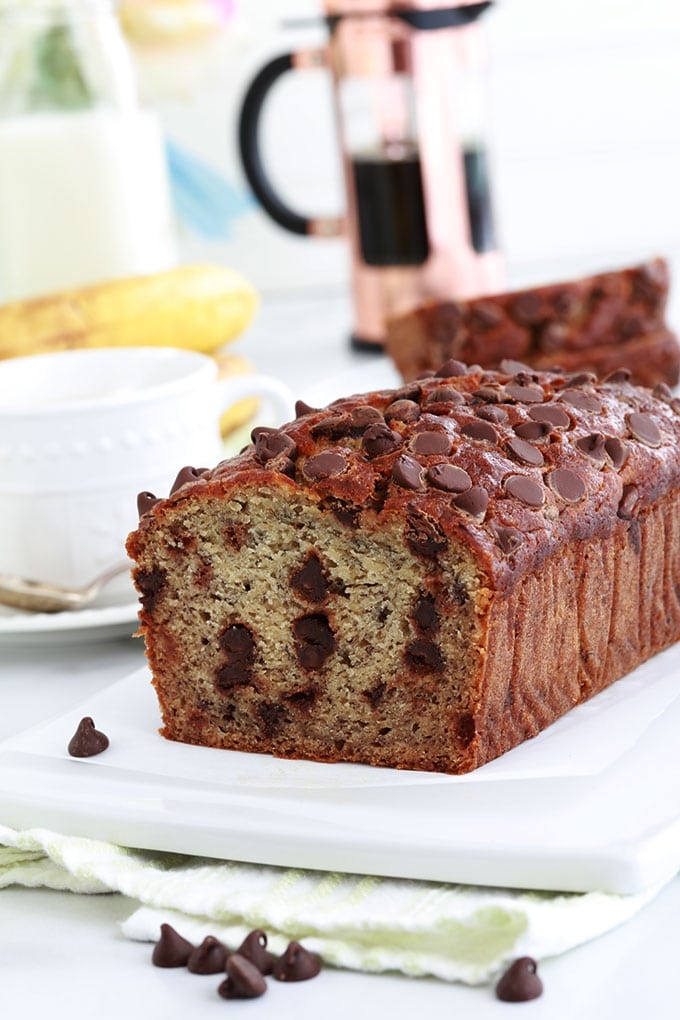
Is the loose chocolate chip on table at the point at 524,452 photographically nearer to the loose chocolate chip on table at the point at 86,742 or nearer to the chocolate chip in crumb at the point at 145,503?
the chocolate chip in crumb at the point at 145,503

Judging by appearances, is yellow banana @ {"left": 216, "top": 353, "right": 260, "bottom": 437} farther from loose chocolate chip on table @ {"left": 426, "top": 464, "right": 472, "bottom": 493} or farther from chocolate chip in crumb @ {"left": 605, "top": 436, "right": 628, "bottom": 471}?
loose chocolate chip on table @ {"left": 426, "top": 464, "right": 472, "bottom": 493}

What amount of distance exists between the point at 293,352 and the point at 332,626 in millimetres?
2451

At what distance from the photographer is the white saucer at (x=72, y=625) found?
1942 mm

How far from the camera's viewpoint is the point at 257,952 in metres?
1.28

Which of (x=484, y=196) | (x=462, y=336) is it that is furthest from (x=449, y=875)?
(x=484, y=196)

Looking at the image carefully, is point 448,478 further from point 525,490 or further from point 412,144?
point 412,144

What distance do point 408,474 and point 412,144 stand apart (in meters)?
2.20

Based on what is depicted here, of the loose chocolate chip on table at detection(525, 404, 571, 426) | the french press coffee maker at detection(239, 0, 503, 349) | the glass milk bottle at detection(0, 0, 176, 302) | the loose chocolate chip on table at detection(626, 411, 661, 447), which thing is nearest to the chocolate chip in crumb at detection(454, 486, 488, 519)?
the loose chocolate chip on table at detection(525, 404, 571, 426)

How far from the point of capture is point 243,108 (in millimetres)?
3793

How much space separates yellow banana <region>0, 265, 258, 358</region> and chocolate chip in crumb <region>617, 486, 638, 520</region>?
1.43m

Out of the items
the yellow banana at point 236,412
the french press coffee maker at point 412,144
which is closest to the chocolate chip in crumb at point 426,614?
the yellow banana at point 236,412

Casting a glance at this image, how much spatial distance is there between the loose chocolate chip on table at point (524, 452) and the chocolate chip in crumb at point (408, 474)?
130 mm

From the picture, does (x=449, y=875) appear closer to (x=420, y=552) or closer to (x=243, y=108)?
(x=420, y=552)

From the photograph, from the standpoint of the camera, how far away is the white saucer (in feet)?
6.37
